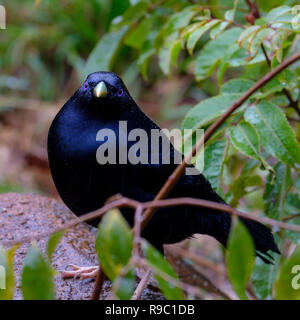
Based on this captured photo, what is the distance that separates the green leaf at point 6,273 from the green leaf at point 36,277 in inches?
2.1

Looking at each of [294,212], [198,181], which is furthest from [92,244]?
[294,212]

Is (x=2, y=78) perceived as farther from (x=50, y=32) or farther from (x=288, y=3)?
(x=288, y=3)

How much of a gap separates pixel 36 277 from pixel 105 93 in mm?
1391

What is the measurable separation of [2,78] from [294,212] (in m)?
5.16

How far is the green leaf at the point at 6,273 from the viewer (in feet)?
4.88

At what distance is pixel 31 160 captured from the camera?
680cm

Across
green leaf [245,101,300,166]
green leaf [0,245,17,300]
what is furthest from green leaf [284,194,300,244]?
green leaf [0,245,17,300]

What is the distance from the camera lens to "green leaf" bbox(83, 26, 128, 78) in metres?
3.75

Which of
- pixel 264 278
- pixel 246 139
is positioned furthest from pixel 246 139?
pixel 264 278

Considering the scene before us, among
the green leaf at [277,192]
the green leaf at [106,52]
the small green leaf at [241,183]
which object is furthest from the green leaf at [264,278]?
the green leaf at [106,52]

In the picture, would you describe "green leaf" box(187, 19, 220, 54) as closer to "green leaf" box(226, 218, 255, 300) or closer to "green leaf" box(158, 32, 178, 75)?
"green leaf" box(158, 32, 178, 75)

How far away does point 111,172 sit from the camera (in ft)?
8.72

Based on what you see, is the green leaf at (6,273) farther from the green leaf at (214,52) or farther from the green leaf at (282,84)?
the green leaf at (214,52)
